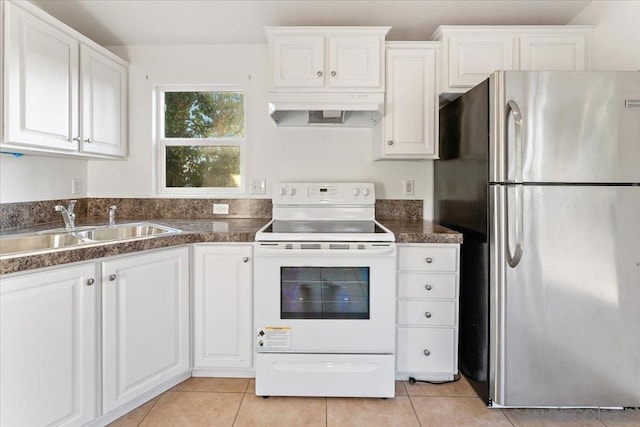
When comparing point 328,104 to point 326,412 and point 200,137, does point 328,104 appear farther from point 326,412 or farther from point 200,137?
point 326,412

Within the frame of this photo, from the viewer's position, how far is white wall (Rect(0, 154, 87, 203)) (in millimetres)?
1909

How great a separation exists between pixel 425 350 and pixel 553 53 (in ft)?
6.57

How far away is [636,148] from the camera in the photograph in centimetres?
157

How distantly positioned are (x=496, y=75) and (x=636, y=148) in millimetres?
731

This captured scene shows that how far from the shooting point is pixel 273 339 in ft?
5.83

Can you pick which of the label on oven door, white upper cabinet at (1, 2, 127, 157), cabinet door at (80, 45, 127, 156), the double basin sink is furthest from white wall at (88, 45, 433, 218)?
the label on oven door

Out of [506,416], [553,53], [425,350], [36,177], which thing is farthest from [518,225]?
[36,177]

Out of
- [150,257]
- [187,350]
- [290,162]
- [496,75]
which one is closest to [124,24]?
[290,162]

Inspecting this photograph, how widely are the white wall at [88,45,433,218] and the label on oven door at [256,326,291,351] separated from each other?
1115mm

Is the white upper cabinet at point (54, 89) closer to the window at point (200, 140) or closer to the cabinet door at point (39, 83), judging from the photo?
the cabinet door at point (39, 83)

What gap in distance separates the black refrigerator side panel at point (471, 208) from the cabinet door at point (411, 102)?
5.7 inches

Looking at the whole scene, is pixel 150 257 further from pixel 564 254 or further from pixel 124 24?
pixel 564 254

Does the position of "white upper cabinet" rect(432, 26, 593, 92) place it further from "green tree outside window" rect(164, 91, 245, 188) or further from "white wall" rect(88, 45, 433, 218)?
"green tree outside window" rect(164, 91, 245, 188)

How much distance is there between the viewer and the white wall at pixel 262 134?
253cm
